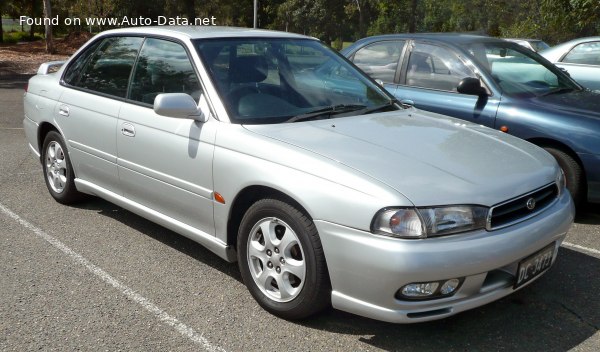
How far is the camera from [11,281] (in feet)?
12.9

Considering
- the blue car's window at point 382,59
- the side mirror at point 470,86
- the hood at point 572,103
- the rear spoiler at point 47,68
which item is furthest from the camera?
the blue car's window at point 382,59

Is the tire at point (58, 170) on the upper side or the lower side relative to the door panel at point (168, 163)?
lower

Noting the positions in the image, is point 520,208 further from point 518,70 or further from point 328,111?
point 518,70

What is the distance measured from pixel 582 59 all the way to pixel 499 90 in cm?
411

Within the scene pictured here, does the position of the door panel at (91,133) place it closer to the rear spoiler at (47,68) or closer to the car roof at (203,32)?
the car roof at (203,32)

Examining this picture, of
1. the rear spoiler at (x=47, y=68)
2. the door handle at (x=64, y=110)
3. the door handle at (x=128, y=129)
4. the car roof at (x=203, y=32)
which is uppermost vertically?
the car roof at (x=203, y=32)

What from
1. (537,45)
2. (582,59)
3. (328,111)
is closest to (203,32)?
(328,111)

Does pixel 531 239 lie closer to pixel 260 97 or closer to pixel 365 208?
pixel 365 208

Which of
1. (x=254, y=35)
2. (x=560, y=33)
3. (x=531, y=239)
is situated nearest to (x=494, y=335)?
(x=531, y=239)

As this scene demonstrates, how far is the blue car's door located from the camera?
5715 mm

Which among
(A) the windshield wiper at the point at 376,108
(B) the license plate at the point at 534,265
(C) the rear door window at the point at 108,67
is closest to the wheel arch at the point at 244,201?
(A) the windshield wiper at the point at 376,108

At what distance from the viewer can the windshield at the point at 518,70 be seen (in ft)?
19.1

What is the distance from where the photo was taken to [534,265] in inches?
130

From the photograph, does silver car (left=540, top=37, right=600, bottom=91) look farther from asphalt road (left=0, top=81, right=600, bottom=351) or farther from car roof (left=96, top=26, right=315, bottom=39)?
car roof (left=96, top=26, right=315, bottom=39)
